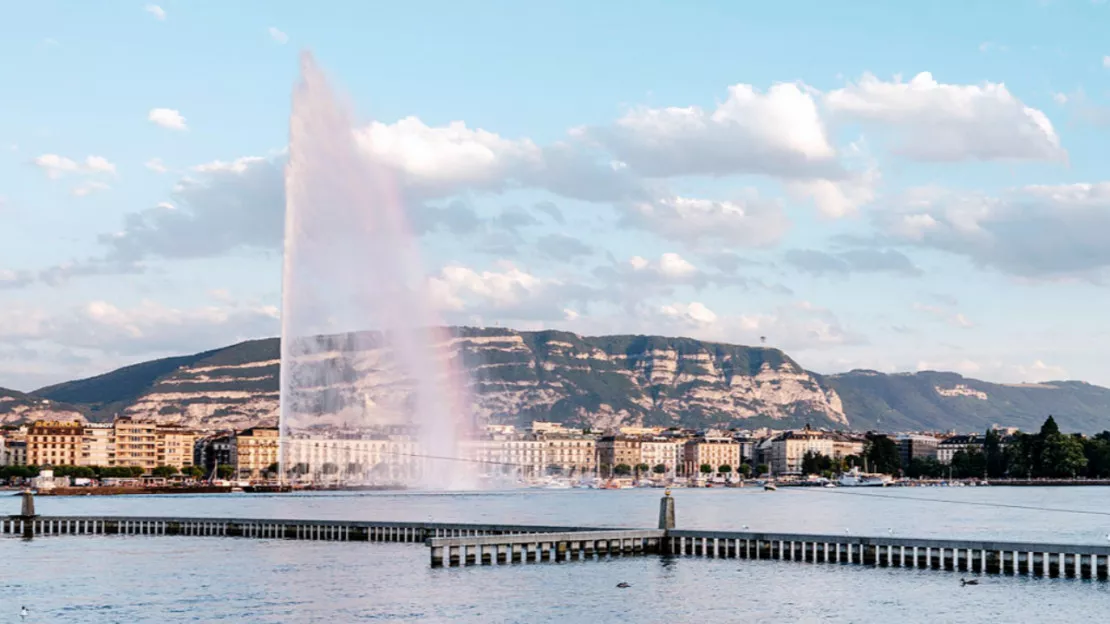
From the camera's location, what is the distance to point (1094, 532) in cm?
8350

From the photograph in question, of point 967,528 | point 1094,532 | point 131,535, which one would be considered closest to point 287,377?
point 131,535

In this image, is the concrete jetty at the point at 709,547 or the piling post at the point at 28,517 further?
the piling post at the point at 28,517

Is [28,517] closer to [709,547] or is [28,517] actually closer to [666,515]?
[666,515]

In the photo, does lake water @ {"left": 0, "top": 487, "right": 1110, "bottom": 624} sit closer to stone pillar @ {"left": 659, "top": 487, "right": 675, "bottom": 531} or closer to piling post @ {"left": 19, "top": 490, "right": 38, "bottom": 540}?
stone pillar @ {"left": 659, "top": 487, "right": 675, "bottom": 531}

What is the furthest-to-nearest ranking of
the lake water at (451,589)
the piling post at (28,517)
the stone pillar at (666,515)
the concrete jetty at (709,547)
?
the piling post at (28,517), the stone pillar at (666,515), the concrete jetty at (709,547), the lake water at (451,589)

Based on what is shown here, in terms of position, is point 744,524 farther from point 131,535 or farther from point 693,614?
point 693,614

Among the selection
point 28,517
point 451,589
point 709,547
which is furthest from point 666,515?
point 28,517

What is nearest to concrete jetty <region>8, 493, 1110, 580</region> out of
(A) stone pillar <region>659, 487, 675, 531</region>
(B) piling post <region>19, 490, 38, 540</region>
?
(A) stone pillar <region>659, 487, 675, 531</region>

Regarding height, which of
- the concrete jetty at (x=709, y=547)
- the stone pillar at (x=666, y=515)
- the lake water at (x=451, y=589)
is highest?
the stone pillar at (x=666, y=515)

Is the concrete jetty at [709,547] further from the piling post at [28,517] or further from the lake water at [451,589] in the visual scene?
the piling post at [28,517]

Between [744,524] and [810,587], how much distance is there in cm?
4559

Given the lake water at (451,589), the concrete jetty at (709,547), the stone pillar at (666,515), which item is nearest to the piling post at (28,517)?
the lake water at (451,589)

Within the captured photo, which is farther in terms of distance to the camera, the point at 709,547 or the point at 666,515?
the point at 666,515

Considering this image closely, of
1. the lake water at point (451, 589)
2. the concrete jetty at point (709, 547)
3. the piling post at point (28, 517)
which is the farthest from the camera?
the piling post at point (28, 517)
